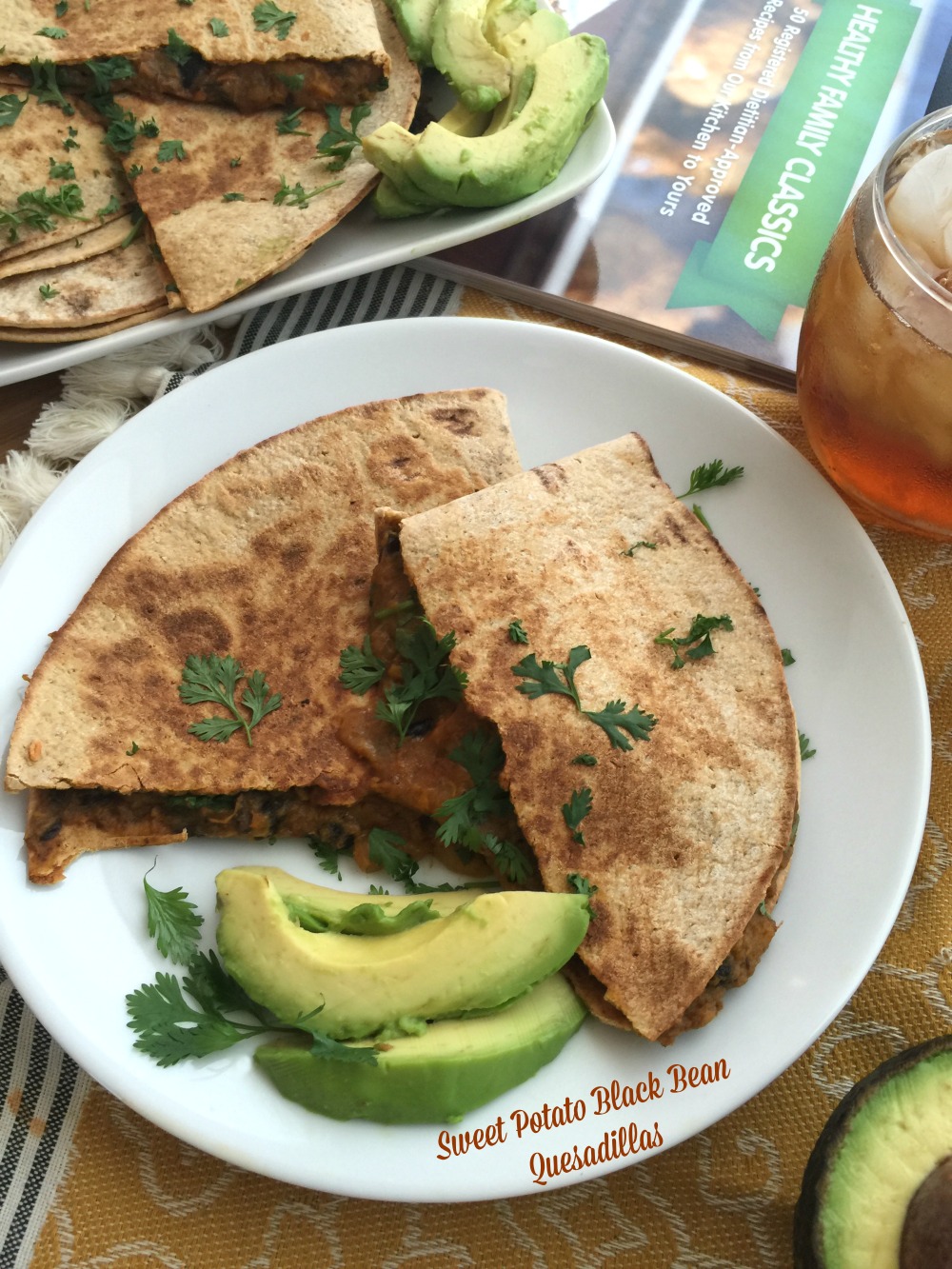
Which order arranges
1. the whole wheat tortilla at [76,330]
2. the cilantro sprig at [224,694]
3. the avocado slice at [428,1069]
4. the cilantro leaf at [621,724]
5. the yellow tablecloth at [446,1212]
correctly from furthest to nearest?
the whole wheat tortilla at [76,330] → the cilantro sprig at [224,694] → the cilantro leaf at [621,724] → the yellow tablecloth at [446,1212] → the avocado slice at [428,1069]

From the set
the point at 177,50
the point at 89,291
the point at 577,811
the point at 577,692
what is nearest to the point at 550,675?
the point at 577,692

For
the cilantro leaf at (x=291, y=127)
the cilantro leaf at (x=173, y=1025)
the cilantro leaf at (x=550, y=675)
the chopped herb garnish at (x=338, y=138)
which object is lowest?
the cilantro leaf at (x=173, y=1025)

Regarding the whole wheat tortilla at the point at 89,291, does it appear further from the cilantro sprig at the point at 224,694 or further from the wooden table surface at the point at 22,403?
the cilantro sprig at the point at 224,694

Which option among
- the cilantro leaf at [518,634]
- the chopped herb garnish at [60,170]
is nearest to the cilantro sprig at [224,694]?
the cilantro leaf at [518,634]

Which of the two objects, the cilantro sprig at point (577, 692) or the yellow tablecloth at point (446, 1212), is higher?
the cilantro sprig at point (577, 692)

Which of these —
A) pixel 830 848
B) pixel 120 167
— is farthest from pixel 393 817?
pixel 120 167

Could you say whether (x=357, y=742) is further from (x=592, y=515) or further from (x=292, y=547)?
(x=592, y=515)

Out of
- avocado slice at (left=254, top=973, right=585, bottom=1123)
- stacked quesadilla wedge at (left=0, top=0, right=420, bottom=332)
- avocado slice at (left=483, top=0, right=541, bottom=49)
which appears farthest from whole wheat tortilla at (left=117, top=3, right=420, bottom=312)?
avocado slice at (left=254, top=973, right=585, bottom=1123)
